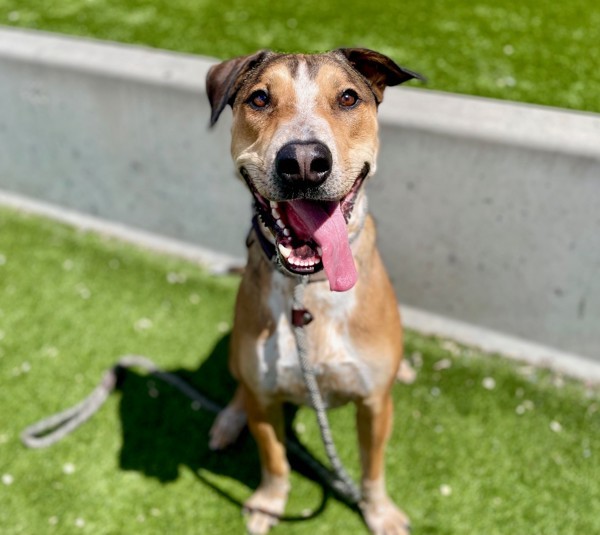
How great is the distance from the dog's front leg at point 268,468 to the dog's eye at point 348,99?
148 cm

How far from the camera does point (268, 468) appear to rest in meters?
3.74

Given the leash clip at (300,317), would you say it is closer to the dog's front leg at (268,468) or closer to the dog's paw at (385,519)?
the dog's front leg at (268,468)

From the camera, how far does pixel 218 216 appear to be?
5.40 metres

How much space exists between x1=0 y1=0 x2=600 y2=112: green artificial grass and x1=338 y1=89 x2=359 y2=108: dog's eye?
2.43 meters

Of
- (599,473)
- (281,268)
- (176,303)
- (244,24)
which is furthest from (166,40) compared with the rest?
(599,473)

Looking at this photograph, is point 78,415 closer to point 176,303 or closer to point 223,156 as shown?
point 176,303

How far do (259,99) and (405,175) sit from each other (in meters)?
1.81

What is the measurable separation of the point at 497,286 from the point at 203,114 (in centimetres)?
234

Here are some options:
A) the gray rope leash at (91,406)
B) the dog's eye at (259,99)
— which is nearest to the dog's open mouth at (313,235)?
the dog's eye at (259,99)

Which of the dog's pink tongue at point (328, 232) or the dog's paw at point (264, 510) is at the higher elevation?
the dog's pink tongue at point (328, 232)

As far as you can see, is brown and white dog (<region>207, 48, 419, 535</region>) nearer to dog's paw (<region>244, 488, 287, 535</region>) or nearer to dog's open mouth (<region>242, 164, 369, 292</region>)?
dog's open mouth (<region>242, 164, 369, 292</region>)

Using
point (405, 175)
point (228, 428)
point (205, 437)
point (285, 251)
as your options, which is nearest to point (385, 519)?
point (228, 428)

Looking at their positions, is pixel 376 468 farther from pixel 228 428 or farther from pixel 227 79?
pixel 227 79

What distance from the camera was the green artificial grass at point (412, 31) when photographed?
16.8 feet
